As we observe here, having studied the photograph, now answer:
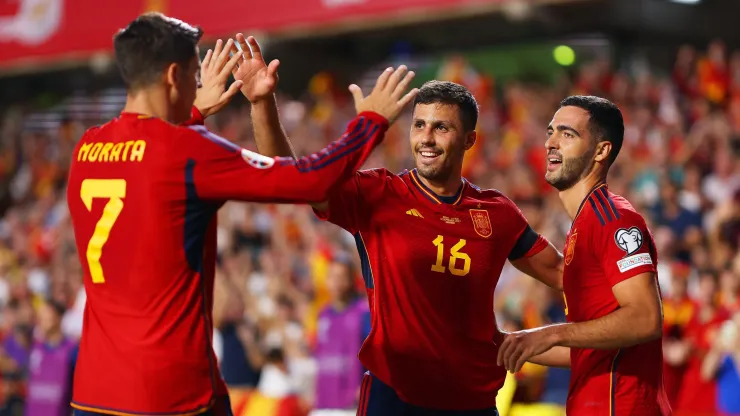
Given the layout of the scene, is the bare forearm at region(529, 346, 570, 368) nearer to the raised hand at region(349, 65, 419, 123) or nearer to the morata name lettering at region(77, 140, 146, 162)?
the raised hand at region(349, 65, 419, 123)

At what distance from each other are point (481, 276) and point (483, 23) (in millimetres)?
12749

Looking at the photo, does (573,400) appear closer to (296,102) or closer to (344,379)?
(344,379)

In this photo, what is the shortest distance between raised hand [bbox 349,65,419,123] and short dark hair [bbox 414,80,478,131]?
83 cm

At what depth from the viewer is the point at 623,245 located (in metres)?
4.51

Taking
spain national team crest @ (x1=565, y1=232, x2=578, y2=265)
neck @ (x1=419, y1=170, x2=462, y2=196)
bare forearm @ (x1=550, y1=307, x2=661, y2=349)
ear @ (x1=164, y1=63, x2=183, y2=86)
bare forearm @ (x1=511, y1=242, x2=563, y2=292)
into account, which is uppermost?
ear @ (x1=164, y1=63, x2=183, y2=86)

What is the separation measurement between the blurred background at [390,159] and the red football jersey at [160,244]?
498 cm

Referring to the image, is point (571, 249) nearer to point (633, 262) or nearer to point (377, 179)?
point (633, 262)

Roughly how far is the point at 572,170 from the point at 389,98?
116 cm

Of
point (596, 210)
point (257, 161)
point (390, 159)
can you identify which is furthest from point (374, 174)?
point (390, 159)

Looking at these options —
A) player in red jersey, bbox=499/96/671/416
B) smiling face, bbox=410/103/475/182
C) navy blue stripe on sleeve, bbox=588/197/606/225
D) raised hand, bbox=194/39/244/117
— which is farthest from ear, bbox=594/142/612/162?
raised hand, bbox=194/39/244/117

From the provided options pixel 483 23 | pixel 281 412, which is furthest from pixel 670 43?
pixel 281 412

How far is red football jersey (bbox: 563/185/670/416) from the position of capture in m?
4.52

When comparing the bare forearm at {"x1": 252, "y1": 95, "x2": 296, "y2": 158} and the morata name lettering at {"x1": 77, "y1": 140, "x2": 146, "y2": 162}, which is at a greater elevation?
the bare forearm at {"x1": 252, "y1": 95, "x2": 296, "y2": 158}

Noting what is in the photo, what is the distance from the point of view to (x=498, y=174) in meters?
12.6
